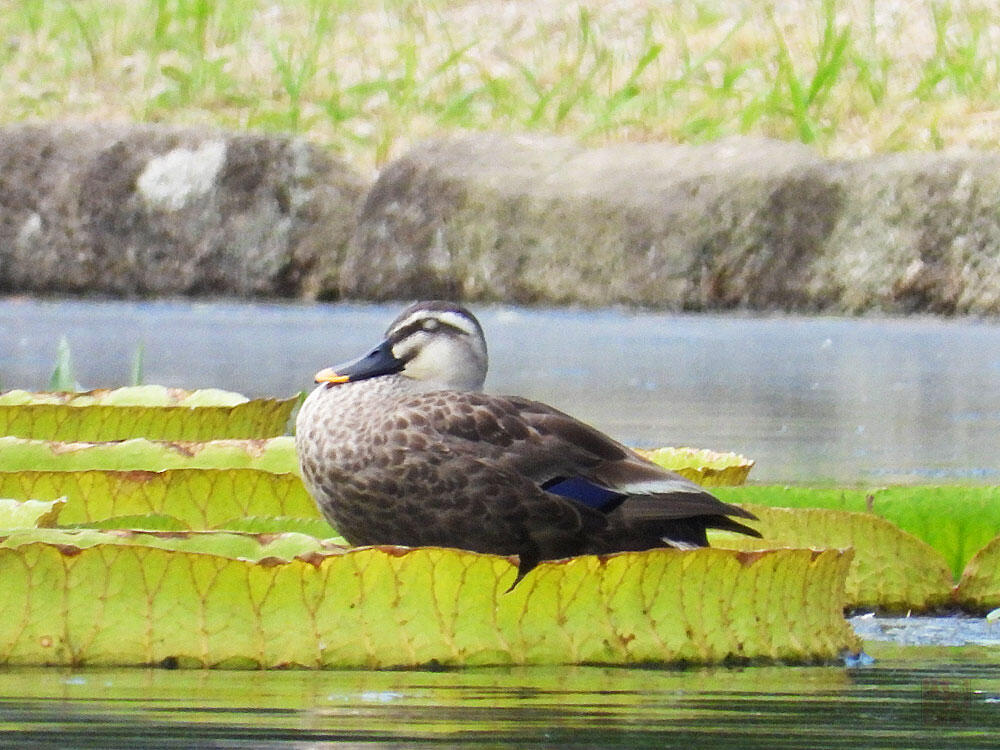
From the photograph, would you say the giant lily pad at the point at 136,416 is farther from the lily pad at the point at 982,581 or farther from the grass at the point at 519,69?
the grass at the point at 519,69

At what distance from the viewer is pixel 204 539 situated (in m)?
2.74

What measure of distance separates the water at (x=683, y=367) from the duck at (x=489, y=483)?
1.59 m

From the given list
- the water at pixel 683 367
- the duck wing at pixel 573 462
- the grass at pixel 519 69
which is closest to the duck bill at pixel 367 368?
the duck wing at pixel 573 462

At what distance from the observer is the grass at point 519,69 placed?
10.5 metres

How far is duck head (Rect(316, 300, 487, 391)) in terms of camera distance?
354cm

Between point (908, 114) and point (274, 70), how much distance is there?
142 inches

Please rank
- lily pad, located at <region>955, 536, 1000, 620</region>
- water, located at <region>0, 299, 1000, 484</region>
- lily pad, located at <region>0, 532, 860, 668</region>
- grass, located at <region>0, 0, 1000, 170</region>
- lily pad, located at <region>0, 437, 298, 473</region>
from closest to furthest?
lily pad, located at <region>0, 532, 860, 668</region> → lily pad, located at <region>955, 536, 1000, 620</region> → lily pad, located at <region>0, 437, 298, 473</region> → water, located at <region>0, 299, 1000, 484</region> → grass, located at <region>0, 0, 1000, 170</region>

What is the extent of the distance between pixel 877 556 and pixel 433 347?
31.5 inches

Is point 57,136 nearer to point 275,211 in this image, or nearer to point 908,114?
point 275,211

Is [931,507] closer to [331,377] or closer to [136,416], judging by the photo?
[331,377]

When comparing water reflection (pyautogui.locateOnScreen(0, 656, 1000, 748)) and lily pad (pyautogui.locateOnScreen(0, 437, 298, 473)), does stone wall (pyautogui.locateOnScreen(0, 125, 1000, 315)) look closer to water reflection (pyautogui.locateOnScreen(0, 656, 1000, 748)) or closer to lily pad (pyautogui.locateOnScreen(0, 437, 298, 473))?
lily pad (pyautogui.locateOnScreen(0, 437, 298, 473))

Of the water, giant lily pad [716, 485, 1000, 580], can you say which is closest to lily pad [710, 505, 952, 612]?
giant lily pad [716, 485, 1000, 580]

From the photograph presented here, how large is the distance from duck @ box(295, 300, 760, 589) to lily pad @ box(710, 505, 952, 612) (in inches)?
8.7

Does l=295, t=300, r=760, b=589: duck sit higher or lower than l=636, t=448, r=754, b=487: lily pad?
higher
